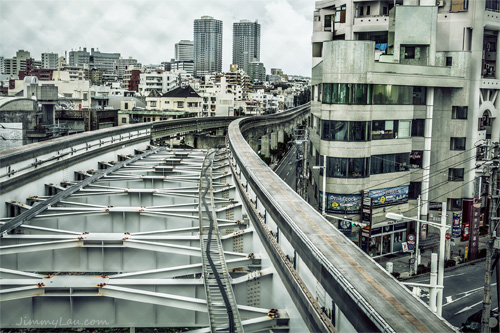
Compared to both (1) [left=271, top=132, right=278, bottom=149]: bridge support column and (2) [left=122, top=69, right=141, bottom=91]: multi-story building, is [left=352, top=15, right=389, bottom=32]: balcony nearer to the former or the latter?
(1) [left=271, top=132, right=278, bottom=149]: bridge support column

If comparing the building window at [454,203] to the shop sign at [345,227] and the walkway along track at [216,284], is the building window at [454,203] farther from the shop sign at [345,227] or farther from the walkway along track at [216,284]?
the walkway along track at [216,284]

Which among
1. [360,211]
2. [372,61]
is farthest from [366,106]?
[360,211]

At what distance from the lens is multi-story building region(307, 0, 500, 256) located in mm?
31172

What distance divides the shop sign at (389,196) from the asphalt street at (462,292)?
5330 millimetres

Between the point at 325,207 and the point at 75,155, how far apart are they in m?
17.2

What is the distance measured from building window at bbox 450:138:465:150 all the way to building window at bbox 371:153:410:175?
3853 mm

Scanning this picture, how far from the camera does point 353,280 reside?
729cm

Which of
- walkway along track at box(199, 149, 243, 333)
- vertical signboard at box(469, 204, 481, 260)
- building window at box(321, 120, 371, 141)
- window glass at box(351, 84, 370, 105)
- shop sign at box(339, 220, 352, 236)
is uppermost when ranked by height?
window glass at box(351, 84, 370, 105)

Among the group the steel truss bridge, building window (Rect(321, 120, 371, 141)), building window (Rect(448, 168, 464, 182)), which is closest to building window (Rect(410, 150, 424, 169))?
building window (Rect(448, 168, 464, 182))

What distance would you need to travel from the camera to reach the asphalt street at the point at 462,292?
81.5ft

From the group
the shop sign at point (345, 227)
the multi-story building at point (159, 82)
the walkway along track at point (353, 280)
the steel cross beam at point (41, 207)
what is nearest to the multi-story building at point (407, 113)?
the shop sign at point (345, 227)

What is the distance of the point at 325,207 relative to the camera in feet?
106

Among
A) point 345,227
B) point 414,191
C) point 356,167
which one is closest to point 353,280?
point 345,227

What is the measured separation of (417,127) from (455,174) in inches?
164
